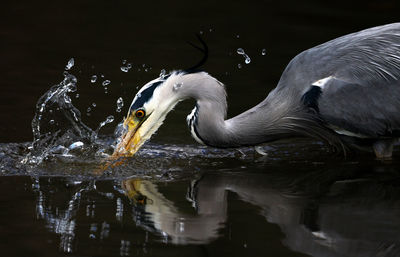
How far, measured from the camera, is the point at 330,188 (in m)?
5.77

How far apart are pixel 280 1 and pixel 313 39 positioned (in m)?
2.75

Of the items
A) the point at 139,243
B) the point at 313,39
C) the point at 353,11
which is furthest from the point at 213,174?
the point at 353,11

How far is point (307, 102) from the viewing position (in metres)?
6.26

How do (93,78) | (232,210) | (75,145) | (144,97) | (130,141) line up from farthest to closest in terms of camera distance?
(93,78)
(75,145)
(130,141)
(144,97)
(232,210)

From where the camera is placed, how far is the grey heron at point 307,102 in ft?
20.1

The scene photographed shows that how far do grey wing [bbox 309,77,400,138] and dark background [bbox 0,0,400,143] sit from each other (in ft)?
4.69

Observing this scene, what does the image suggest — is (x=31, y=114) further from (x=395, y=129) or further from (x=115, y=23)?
(x=115, y=23)

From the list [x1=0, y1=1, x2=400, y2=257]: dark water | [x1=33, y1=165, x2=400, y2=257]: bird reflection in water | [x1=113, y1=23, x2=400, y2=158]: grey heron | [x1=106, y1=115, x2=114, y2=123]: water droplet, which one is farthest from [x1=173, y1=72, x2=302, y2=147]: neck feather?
[x1=106, y1=115, x2=114, y2=123]: water droplet

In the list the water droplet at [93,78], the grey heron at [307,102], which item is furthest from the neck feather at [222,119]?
the water droplet at [93,78]

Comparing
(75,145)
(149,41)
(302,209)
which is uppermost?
(149,41)

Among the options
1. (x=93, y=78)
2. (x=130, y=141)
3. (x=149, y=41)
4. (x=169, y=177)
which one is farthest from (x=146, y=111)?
(x=149, y=41)

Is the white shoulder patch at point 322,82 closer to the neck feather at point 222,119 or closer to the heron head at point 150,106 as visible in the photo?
the neck feather at point 222,119

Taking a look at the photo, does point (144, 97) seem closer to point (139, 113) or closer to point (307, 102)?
point (139, 113)

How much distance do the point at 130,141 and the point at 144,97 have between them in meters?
0.37
